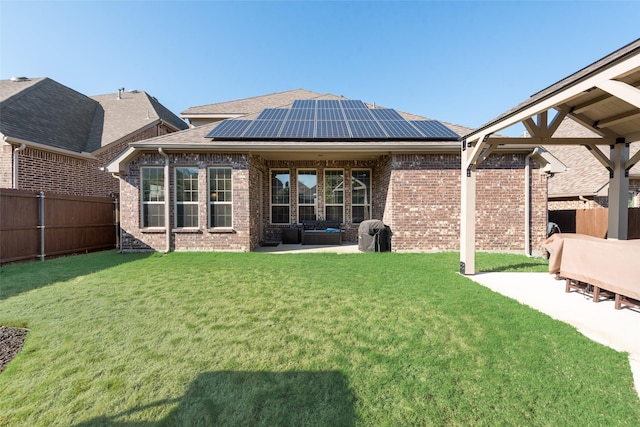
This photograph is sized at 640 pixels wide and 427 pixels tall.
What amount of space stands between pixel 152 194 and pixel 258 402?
827cm

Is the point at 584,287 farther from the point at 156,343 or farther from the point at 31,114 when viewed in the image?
the point at 31,114

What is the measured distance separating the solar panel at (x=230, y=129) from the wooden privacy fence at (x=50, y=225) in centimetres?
490

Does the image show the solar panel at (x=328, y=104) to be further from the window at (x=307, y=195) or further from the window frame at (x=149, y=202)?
the window frame at (x=149, y=202)

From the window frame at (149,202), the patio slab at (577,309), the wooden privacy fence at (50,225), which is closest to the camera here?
the patio slab at (577,309)

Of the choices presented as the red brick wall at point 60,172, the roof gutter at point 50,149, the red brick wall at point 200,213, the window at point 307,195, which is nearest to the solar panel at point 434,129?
the window at point 307,195

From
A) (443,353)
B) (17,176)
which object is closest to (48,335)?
(443,353)

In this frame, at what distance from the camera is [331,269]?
19.9 ft

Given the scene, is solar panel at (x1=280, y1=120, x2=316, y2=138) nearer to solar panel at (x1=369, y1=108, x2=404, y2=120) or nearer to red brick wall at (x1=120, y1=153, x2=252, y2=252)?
red brick wall at (x1=120, y1=153, x2=252, y2=252)

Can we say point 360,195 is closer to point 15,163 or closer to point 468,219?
point 468,219

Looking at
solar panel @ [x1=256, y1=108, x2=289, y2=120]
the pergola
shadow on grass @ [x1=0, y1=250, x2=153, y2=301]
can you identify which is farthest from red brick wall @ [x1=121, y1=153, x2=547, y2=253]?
solar panel @ [x1=256, y1=108, x2=289, y2=120]

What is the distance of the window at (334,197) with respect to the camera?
10.7 meters

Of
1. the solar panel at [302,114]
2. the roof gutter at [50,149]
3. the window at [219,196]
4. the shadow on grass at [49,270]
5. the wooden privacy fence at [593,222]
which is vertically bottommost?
the shadow on grass at [49,270]

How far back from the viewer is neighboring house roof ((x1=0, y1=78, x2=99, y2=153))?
30.3ft

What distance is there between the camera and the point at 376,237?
8.20m
